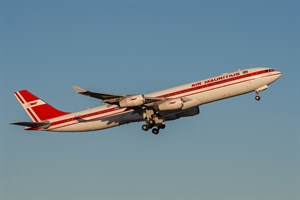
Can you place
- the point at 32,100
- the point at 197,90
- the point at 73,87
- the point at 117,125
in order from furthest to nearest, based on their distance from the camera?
the point at 32,100 < the point at 117,125 < the point at 197,90 < the point at 73,87

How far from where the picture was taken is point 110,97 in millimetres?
65812

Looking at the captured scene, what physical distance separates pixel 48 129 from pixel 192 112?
56.4 feet

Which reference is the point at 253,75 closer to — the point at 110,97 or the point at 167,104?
the point at 167,104

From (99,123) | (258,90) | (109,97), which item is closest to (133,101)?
(109,97)

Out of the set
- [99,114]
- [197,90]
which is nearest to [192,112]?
[197,90]

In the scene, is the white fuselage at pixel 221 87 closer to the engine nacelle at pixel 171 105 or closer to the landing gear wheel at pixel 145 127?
the engine nacelle at pixel 171 105

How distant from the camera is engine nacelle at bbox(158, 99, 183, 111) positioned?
66062mm

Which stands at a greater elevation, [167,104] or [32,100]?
[32,100]

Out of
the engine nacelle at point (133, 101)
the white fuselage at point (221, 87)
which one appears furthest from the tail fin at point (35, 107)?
the engine nacelle at point (133, 101)

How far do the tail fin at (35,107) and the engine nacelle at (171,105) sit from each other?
1425 centimetres

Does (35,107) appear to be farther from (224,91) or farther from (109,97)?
(224,91)

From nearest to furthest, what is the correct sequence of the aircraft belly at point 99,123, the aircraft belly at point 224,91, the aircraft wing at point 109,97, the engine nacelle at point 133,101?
the aircraft wing at point 109,97 < the aircraft belly at point 224,91 < the engine nacelle at point 133,101 < the aircraft belly at point 99,123

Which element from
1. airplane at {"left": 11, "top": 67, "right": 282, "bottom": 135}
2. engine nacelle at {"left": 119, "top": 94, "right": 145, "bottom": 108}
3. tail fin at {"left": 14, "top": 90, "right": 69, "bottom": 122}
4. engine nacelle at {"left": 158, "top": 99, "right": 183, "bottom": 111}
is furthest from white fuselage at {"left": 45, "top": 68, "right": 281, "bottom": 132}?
tail fin at {"left": 14, "top": 90, "right": 69, "bottom": 122}

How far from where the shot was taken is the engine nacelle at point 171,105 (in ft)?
217
